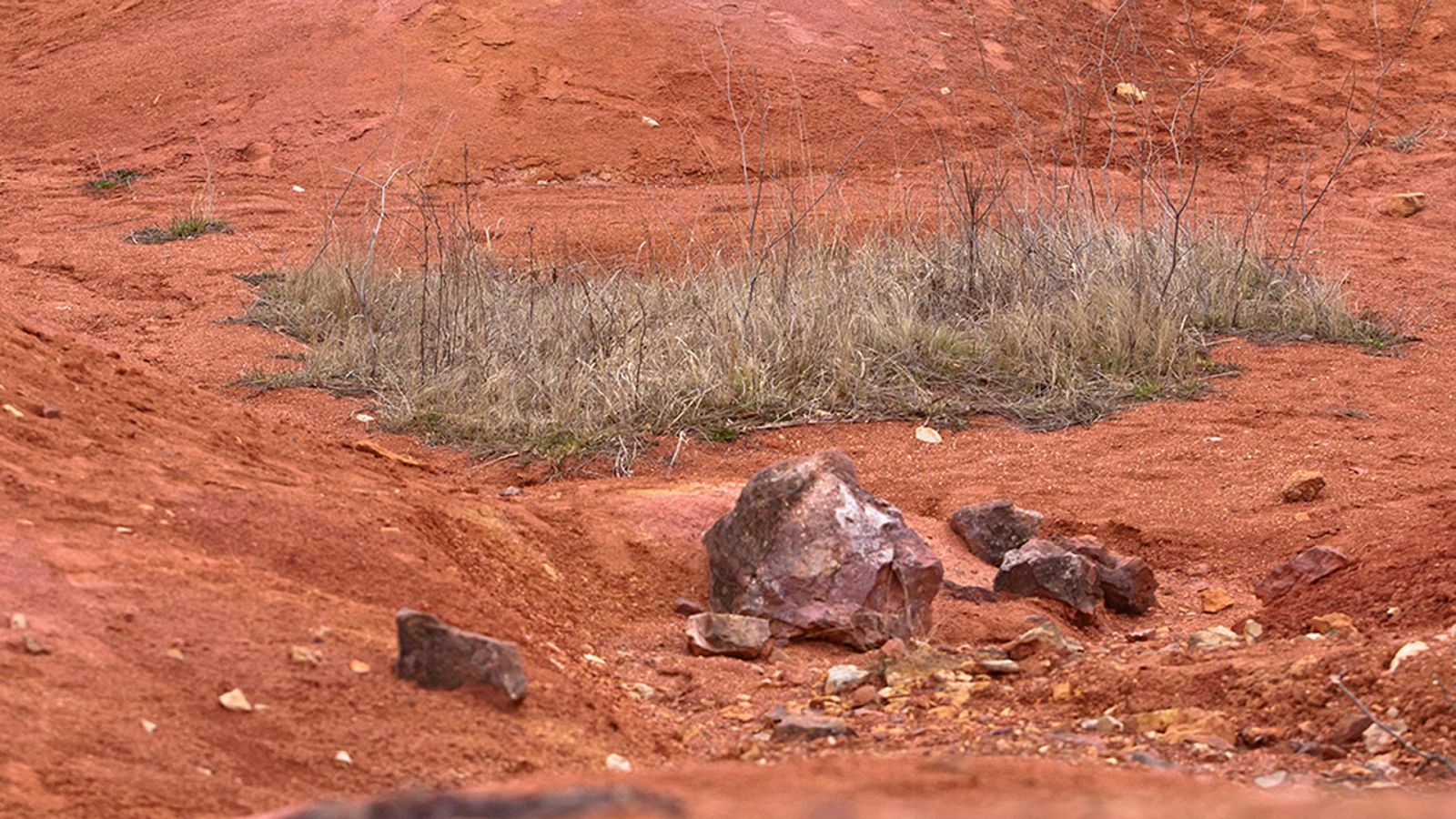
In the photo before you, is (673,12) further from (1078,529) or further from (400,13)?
(1078,529)

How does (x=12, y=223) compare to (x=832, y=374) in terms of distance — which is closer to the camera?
(x=832, y=374)

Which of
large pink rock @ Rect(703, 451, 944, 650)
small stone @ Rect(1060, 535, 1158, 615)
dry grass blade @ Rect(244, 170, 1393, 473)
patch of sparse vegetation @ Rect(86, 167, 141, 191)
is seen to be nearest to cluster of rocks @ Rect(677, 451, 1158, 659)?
large pink rock @ Rect(703, 451, 944, 650)

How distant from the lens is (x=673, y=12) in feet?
37.8

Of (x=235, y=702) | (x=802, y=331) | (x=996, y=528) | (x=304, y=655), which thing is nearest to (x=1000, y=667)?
(x=996, y=528)

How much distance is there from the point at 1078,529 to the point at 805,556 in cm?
133

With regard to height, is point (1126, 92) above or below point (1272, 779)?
below

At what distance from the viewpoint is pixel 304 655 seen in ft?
9.40

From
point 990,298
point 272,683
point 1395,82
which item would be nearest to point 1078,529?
point 990,298

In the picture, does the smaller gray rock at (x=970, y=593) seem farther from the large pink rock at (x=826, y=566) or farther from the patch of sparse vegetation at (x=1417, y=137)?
the patch of sparse vegetation at (x=1417, y=137)

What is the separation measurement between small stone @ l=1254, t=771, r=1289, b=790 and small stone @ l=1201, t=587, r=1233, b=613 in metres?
1.55

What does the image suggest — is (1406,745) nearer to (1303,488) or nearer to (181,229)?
(1303,488)

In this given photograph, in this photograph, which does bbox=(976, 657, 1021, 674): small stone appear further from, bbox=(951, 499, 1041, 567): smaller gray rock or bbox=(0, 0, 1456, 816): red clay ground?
bbox=(951, 499, 1041, 567): smaller gray rock

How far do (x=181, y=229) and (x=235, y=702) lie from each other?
649 centimetres

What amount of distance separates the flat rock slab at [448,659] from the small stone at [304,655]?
14 cm
